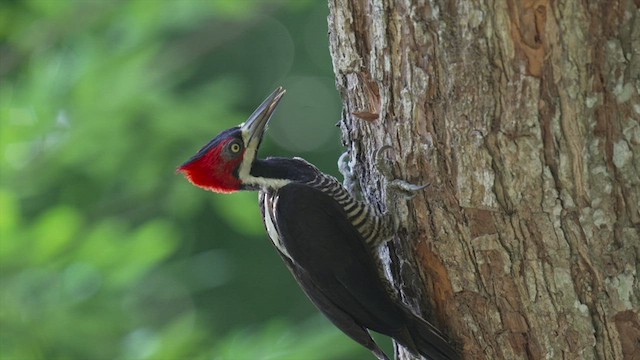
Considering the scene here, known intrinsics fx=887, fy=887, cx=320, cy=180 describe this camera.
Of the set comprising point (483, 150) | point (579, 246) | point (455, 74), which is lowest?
point (579, 246)

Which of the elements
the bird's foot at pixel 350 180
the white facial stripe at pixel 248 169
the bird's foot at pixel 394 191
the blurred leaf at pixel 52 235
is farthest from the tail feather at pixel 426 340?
the blurred leaf at pixel 52 235

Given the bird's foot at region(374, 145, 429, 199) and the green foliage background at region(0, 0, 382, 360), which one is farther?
the green foliage background at region(0, 0, 382, 360)

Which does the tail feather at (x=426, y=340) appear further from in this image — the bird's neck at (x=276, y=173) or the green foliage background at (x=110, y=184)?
the green foliage background at (x=110, y=184)

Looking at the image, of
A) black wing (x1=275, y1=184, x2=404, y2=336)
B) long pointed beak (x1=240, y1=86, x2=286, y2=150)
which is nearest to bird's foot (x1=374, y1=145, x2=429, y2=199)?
black wing (x1=275, y1=184, x2=404, y2=336)

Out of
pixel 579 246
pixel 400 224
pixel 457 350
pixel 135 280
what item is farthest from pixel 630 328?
pixel 135 280

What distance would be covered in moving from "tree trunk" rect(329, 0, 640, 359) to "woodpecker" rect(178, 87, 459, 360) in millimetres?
115

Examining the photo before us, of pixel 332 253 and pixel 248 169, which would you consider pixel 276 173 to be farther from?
pixel 332 253

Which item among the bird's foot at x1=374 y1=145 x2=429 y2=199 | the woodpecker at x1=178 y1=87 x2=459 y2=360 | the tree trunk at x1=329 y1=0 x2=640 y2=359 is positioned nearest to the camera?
the tree trunk at x1=329 y1=0 x2=640 y2=359

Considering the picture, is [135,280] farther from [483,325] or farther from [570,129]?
[570,129]

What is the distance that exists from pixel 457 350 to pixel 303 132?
18.6 feet

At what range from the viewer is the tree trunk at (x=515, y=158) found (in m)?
2.19

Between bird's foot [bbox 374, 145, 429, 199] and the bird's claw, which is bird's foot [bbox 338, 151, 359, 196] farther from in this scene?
bird's foot [bbox 374, 145, 429, 199]

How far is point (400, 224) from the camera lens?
2.71 metres

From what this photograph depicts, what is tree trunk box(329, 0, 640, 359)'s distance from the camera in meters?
2.19
